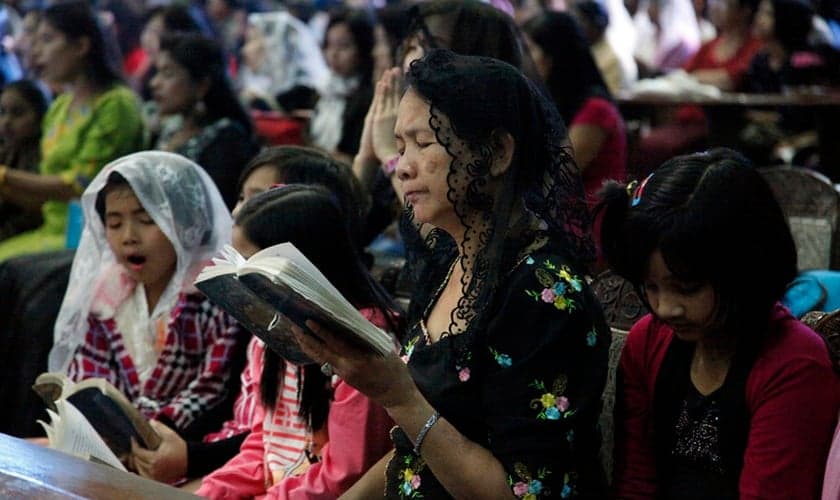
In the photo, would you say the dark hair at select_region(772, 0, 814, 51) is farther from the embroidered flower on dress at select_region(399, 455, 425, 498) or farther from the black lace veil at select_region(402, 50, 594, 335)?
the embroidered flower on dress at select_region(399, 455, 425, 498)

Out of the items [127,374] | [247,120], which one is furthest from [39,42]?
[127,374]

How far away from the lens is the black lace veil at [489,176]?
183 centimetres

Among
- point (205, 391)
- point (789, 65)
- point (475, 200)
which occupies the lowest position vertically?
point (789, 65)

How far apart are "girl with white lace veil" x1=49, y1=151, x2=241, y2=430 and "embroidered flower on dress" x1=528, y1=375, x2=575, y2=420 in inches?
50.8

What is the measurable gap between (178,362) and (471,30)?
Answer: 3.45ft

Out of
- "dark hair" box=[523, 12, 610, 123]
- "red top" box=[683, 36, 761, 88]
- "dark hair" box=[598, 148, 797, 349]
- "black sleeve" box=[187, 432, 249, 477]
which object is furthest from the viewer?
"red top" box=[683, 36, 761, 88]

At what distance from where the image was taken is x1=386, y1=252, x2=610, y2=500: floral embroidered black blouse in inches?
68.5

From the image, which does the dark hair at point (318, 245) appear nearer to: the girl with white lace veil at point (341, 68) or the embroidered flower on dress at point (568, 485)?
the embroidered flower on dress at point (568, 485)

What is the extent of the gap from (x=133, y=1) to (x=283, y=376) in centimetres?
829

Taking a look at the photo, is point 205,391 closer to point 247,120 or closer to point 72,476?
point 72,476

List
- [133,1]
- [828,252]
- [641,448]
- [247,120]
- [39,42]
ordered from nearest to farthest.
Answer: [641,448] → [828,252] → [247,120] → [39,42] → [133,1]

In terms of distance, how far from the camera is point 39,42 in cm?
499

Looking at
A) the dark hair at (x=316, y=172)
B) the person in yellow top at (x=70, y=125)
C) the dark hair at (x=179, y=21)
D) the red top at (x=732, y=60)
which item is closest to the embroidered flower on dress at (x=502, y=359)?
the dark hair at (x=316, y=172)

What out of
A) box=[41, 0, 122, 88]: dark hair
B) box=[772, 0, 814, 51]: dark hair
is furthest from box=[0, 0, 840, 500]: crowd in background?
box=[772, 0, 814, 51]: dark hair
